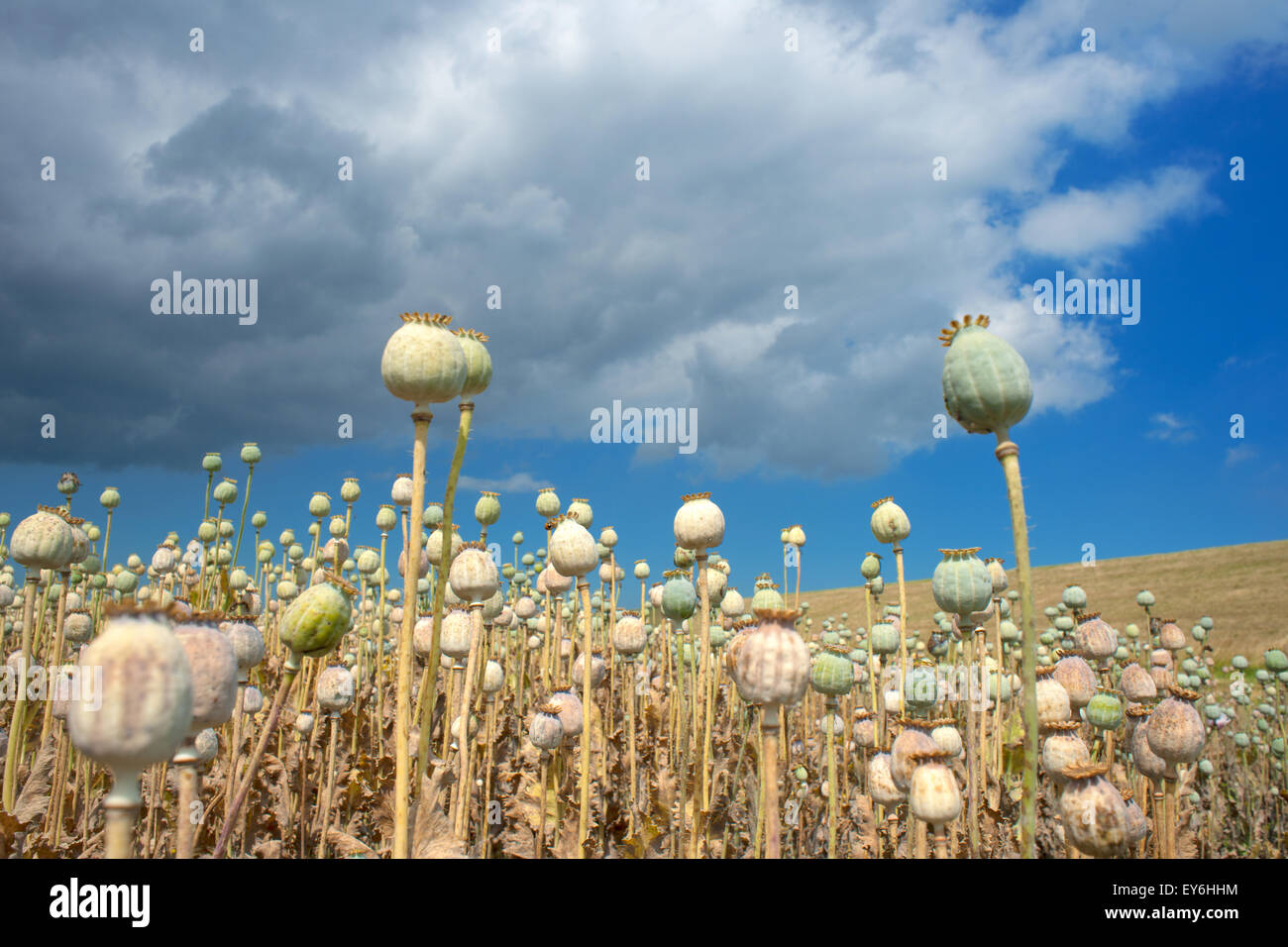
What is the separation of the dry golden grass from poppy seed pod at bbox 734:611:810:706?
1406 centimetres

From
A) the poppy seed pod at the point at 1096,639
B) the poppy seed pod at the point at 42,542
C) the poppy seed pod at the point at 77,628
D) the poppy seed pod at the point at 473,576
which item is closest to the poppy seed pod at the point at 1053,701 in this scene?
the poppy seed pod at the point at 1096,639

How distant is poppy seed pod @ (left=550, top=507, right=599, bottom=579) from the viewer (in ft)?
9.94

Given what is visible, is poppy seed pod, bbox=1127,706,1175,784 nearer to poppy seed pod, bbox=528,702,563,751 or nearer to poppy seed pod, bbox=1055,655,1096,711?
poppy seed pod, bbox=1055,655,1096,711

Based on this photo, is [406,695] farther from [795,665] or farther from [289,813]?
[289,813]

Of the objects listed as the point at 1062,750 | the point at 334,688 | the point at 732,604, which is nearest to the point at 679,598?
the point at 334,688

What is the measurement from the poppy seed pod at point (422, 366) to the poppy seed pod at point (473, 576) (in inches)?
35.1

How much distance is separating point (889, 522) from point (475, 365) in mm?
2716

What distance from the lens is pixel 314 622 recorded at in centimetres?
182

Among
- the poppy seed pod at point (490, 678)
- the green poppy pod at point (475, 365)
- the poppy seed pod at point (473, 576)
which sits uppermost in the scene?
the green poppy pod at point (475, 365)

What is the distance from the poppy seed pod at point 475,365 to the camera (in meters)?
2.08

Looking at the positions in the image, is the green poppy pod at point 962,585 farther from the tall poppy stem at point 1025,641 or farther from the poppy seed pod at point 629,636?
the poppy seed pod at point 629,636

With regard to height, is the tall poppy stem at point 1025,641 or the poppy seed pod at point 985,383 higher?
the poppy seed pod at point 985,383

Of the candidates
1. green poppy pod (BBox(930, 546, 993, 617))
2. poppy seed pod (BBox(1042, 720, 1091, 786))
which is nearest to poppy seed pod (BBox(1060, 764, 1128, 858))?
poppy seed pod (BBox(1042, 720, 1091, 786))
